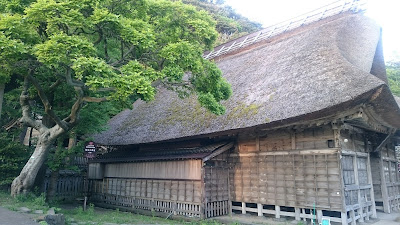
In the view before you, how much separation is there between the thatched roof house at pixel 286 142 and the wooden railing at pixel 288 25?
69 centimetres

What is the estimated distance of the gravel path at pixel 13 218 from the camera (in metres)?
6.54

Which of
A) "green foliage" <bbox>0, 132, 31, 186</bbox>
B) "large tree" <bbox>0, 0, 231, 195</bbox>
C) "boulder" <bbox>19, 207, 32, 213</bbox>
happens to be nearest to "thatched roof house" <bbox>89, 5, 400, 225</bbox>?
"large tree" <bbox>0, 0, 231, 195</bbox>

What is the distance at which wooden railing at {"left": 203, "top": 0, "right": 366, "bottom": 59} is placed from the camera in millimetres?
13808

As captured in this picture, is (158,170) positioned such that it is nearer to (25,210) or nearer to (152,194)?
(152,194)

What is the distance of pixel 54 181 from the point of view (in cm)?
1299

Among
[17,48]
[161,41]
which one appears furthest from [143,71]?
[17,48]

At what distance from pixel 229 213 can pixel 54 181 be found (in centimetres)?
817

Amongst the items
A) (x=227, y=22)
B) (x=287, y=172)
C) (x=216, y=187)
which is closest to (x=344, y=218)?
(x=287, y=172)

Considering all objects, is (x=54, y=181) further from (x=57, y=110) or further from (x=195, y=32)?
(x=195, y=32)

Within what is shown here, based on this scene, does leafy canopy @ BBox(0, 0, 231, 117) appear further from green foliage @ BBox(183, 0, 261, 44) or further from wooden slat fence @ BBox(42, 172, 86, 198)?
green foliage @ BBox(183, 0, 261, 44)

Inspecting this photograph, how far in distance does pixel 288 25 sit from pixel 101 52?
10.6 metres

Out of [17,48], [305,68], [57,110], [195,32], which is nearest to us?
[17,48]

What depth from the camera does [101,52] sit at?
1159 cm

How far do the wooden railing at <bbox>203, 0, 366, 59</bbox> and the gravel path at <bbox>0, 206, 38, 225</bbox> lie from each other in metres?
12.2
